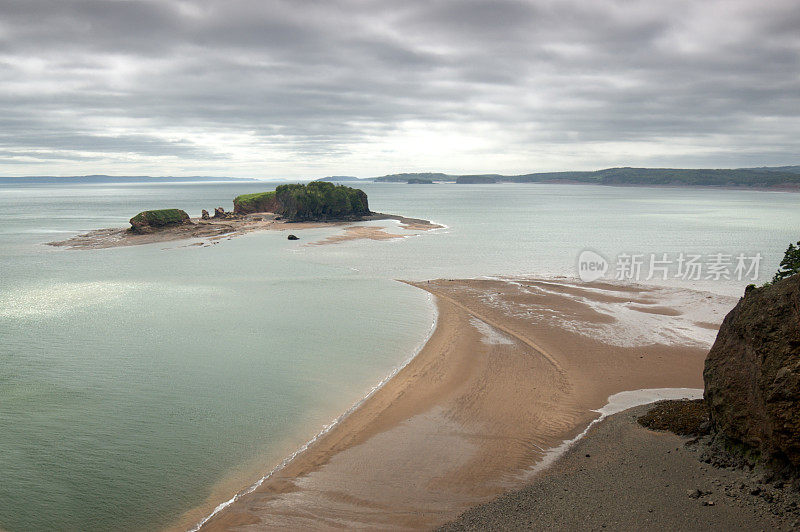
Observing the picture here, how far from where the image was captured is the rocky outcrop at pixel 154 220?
251 ft

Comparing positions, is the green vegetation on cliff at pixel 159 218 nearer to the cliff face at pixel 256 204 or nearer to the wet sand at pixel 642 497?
the cliff face at pixel 256 204

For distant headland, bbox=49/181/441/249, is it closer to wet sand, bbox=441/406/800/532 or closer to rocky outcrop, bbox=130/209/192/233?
rocky outcrop, bbox=130/209/192/233

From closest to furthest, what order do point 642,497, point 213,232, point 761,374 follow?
1. point 761,374
2. point 642,497
3. point 213,232

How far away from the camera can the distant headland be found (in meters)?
73.8

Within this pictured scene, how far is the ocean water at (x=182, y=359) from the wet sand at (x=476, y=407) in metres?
1.64

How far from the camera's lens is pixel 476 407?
Result: 709 inches

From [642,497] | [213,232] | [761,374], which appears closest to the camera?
[761,374]

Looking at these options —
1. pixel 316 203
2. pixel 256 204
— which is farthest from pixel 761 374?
pixel 256 204

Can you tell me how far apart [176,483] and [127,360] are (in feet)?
38.7

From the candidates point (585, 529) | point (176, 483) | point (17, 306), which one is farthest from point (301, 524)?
point (17, 306)

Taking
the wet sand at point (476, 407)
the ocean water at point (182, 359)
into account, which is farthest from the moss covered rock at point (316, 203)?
the wet sand at point (476, 407)

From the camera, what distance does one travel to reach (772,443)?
10062 mm

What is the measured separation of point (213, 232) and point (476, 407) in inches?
2730

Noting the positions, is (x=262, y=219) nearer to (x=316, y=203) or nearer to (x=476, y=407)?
(x=316, y=203)
